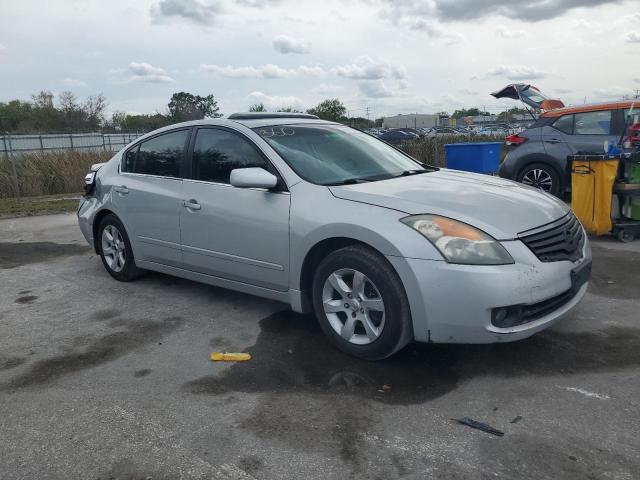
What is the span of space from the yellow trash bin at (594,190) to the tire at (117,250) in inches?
214

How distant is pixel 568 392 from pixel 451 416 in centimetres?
75

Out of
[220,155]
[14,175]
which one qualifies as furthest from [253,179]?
Answer: [14,175]

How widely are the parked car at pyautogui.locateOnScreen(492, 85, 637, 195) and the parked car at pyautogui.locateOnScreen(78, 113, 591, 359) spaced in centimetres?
482

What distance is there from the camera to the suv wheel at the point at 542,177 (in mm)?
Answer: 8953

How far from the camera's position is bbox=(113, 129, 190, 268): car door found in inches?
195

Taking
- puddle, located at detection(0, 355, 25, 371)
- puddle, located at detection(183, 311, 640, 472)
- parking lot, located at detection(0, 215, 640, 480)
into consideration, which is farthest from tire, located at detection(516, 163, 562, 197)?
puddle, located at detection(0, 355, 25, 371)

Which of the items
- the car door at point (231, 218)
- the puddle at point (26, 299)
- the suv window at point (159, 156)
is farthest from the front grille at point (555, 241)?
the puddle at point (26, 299)

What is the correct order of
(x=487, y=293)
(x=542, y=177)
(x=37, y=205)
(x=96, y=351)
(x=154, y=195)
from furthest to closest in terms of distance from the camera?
(x=37, y=205), (x=542, y=177), (x=154, y=195), (x=96, y=351), (x=487, y=293)

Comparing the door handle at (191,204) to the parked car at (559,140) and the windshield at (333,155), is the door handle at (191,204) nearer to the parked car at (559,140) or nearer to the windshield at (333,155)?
the windshield at (333,155)

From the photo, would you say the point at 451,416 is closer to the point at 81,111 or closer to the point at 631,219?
the point at 631,219

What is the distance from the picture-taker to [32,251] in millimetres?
7707

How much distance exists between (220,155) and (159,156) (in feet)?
3.02

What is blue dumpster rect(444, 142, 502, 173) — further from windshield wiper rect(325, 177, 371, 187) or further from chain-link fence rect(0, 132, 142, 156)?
chain-link fence rect(0, 132, 142, 156)

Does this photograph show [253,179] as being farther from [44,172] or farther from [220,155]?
[44,172]
